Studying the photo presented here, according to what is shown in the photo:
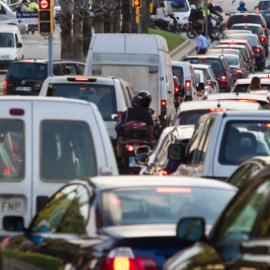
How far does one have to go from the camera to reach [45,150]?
1069 centimetres

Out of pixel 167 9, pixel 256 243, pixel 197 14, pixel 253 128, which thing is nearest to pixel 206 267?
pixel 256 243

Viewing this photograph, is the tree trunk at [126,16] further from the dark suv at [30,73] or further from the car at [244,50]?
the dark suv at [30,73]

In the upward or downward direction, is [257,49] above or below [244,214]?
below

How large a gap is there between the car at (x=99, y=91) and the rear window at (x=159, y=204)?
480 inches

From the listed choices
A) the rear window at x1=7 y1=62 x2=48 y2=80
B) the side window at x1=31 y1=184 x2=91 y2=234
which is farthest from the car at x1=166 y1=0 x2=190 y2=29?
the side window at x1=31 y1=184 x2=91 y2=234

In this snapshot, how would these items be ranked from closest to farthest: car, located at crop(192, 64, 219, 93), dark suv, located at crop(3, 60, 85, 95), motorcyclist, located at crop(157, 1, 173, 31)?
dark suv, located at crop(3, 60, 85, 95) < car, located at crop(192, 64, 219, 93) < motorcyclist, located at crop(157, 1, 173, 31)

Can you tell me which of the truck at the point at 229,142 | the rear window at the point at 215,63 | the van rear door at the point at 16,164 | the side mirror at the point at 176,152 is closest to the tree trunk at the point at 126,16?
the rear window at the point at 215,63

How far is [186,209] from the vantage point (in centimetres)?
794

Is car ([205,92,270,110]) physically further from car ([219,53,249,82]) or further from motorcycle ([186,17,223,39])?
motorcycle ([186,17,223,39])

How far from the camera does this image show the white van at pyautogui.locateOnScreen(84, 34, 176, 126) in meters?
25.9

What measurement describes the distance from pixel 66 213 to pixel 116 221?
91 cm

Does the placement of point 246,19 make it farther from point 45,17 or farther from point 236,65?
point 45,17

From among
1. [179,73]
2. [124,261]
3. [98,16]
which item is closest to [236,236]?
[124,261]

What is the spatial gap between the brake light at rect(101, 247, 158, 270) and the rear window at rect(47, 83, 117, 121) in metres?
13.5
